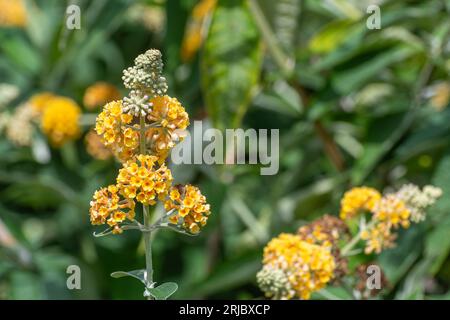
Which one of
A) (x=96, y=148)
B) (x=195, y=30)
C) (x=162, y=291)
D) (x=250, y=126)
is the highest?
(x=195, y=30)

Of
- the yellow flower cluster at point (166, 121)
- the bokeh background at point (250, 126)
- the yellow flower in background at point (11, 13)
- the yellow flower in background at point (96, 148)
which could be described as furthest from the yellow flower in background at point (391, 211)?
the yellow flower in background at point (11, 13)

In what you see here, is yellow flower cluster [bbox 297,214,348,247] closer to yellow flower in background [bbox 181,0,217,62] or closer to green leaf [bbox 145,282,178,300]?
green leaf [bbox 145,282,178,300]

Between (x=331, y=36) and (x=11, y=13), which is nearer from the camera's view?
(x=331, y=36)

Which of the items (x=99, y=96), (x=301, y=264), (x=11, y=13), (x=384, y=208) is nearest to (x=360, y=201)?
(x=384, y=208)

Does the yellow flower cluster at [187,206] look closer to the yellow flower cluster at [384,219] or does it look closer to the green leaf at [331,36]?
the yellow flower cluster at [384,219]

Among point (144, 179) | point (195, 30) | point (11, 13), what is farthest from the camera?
point (11, 13)

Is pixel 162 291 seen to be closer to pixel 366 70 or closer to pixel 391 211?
pixel 391 211

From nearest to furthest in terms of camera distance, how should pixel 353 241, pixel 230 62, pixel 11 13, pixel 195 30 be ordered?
pixel 353 241 → pixel 230 62 → pixel 195 30 → pixel 11 13
